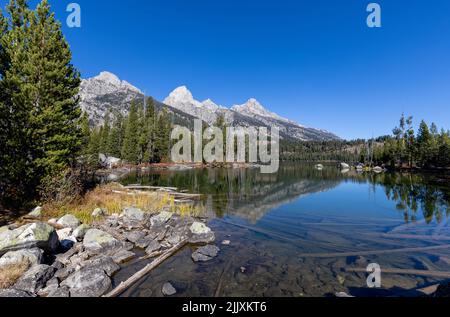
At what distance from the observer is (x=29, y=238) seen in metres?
10.0

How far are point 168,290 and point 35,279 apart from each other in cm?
473

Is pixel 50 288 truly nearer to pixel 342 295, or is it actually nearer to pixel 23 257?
pixel 23 257

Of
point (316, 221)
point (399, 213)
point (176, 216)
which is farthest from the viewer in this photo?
point (399, 213)

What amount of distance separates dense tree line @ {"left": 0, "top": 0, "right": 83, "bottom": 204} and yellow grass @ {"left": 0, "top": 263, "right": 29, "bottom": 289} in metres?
10.9

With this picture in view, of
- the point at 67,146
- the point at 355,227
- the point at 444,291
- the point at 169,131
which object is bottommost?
the point at 355,227

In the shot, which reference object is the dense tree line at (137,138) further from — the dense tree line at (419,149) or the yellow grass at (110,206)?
the dense tree line at (419,149)

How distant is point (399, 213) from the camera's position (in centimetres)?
2306

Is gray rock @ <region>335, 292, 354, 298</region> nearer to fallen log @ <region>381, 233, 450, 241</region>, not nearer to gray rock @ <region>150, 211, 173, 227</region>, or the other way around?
fallen log @ <region>381, 233, 450, 241</region>

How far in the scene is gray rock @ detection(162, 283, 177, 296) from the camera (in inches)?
345

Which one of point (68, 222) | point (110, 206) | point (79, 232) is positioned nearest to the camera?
point (79, 232)

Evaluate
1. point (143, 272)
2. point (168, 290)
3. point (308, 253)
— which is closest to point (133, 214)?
point (143, 272)

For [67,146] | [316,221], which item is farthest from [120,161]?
[316,221]
